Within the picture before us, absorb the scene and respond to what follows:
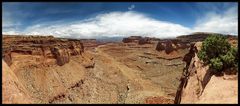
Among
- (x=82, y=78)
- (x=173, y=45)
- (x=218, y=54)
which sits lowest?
(x=82, y=78)

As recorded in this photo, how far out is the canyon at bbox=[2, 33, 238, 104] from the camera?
114ft

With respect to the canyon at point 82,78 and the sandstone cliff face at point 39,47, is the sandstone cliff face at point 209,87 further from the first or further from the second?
the sandstone cliff face at point 39,47

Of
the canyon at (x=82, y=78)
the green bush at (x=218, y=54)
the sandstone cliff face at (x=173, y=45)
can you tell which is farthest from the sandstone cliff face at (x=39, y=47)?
the sandstone cliff face at (x=173, y=45)

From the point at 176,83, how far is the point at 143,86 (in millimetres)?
8778

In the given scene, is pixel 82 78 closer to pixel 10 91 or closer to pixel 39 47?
pixel 39 47

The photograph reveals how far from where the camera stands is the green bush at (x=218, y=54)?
114ft

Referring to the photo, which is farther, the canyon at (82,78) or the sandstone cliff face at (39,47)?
the sandstone cliff face at (39,47)

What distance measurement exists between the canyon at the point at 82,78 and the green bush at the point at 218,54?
134 cm

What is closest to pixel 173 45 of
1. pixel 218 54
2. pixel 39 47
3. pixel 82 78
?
pixel 82 78

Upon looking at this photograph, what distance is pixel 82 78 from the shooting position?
240 feet

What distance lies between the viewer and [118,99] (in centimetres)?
6469

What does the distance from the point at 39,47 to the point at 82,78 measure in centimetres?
1204

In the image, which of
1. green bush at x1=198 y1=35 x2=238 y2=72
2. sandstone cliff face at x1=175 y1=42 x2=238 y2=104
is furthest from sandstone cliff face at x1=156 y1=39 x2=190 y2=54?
green bush at x1=198 y1=35 x2=238 y2=72

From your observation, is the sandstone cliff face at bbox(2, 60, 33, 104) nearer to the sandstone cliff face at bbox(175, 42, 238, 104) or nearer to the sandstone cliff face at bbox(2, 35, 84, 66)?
the sandstone cliff face at bbox(175, 42, 238, 104)
